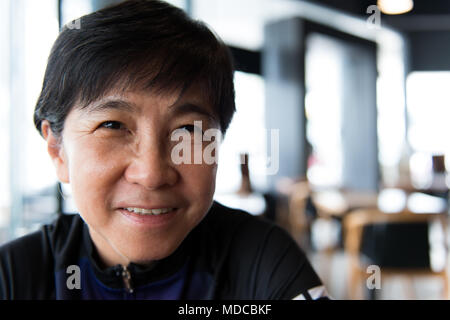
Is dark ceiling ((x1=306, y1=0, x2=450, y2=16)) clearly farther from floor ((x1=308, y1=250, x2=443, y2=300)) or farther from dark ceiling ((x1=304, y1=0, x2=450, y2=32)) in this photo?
floor ((x1=308, y1=250, x2=443, y2=300))

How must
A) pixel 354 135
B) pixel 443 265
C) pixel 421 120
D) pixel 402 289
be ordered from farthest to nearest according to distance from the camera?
pixel 421 120
pixel 354 135
pixel 402 289
pixel 443 265

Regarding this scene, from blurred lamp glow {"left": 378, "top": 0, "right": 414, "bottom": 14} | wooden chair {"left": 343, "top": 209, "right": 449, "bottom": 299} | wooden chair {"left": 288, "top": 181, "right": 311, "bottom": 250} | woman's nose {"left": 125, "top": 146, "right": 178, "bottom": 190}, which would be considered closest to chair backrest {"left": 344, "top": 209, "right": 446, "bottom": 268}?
wooden chair {"left": 343, "top": 209, "right": 449, "bottom": 299}

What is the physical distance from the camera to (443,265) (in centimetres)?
261

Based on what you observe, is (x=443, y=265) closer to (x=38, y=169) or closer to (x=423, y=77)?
(x=38, y=169)

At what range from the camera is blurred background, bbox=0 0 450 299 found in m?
2.35

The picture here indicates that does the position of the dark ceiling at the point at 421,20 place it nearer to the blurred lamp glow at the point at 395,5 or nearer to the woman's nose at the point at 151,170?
the blurred lamp glow at the point at 395,5

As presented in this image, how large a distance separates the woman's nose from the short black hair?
12cm

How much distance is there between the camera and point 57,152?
784mm

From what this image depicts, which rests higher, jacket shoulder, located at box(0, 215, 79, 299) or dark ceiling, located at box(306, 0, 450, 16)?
dark ceiling, located at box(306, 0, 450, 16)

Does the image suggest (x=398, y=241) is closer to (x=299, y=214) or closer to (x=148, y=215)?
(x=299, y=214)

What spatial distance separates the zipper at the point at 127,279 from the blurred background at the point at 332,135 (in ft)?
4.19

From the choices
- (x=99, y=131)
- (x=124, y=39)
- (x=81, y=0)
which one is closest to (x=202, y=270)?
(x=99, y=131)

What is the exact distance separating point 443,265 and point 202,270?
2.32 m

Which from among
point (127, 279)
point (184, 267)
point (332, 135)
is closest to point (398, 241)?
point (184, 267)
